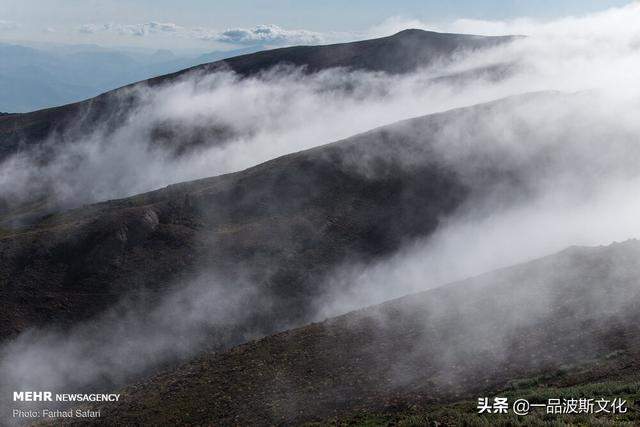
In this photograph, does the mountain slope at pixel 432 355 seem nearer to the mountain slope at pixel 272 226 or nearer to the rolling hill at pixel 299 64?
the mountain slope at pixel 272 226

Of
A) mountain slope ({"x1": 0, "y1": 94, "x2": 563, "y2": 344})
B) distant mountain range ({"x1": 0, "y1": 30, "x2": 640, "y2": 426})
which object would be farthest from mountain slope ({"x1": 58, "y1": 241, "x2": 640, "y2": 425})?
mountain slope ({"x1": 0, "y1": 94, "x2": 563, "y2": 344})

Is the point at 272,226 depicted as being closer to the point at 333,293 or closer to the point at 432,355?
the point at 333,293

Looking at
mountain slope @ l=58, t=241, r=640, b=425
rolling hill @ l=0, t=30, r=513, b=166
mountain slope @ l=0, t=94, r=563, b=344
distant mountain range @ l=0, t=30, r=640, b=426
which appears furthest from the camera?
rolling hill @ l=0, t=30, r=513, b=166

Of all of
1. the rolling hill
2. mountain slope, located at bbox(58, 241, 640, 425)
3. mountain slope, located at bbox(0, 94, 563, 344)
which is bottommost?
mountain slope, located at bbox(58, 241, 640, 425)

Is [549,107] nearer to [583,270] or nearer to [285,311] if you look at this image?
[583,270]

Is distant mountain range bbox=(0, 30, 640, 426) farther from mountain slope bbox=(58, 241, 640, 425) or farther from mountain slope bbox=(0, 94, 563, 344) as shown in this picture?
mountain slope bbox=(0, 94, 563, 344)

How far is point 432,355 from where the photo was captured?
32.0 meters

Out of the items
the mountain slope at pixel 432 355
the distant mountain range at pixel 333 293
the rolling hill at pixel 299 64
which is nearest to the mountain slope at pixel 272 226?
the distant mountain range at pixel 333 293

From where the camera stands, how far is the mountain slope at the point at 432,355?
26.9 m

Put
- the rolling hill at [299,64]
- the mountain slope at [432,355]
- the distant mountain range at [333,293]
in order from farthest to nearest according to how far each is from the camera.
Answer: the rolling hill at [299,64] → the distant mountain range at [333,293] → the mountain slope at [432,355]

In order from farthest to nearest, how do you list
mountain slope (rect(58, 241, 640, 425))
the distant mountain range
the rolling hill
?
the rolling hill
the distant mountain range
mountain slope (rect(58, 241, 640, 425))

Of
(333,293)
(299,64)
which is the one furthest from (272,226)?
(299,64)

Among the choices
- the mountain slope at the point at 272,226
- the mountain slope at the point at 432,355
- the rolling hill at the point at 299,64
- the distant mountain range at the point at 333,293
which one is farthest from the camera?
the rolling hill at the point at 299,64

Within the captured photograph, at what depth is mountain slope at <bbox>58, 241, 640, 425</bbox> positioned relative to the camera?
88.3ft
